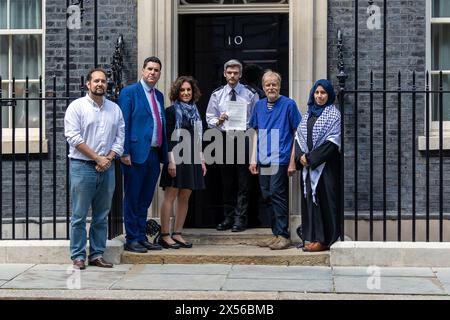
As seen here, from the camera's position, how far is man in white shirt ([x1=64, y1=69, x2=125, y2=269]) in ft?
30.0

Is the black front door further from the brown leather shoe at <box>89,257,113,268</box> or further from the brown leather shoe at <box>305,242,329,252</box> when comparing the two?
the brown leather shoe at <box>89,257,113,268</box>

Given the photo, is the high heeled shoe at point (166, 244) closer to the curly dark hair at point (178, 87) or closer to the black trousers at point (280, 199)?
the black trousers at point (280, 199)

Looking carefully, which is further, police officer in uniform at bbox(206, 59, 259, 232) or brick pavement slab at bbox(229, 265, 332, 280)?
police officer in uniform at bbox(206, 59, 259, 232)

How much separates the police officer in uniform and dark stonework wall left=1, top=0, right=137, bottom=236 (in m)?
0.97

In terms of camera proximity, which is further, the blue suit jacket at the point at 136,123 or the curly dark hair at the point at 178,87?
the curly dark hair at the point at 178,87

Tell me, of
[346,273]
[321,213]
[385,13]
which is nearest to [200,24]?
[385,13]

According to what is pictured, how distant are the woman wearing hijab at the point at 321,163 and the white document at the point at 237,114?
35.7 inches

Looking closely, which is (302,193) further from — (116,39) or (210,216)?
(116,39)

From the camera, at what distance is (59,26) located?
36.3 feet

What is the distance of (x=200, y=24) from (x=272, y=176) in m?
2.25

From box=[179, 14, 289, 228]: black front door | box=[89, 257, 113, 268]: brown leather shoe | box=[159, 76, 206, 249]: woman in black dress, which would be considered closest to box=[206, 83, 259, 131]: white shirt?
box=[179, 14, 289, 228]: black front door

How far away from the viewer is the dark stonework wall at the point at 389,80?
35.4 feet

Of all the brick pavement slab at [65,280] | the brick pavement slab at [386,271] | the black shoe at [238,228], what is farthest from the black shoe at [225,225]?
the brick pavement slab at [65,280]

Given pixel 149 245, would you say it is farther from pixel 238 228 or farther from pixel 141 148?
pixel 238 228
